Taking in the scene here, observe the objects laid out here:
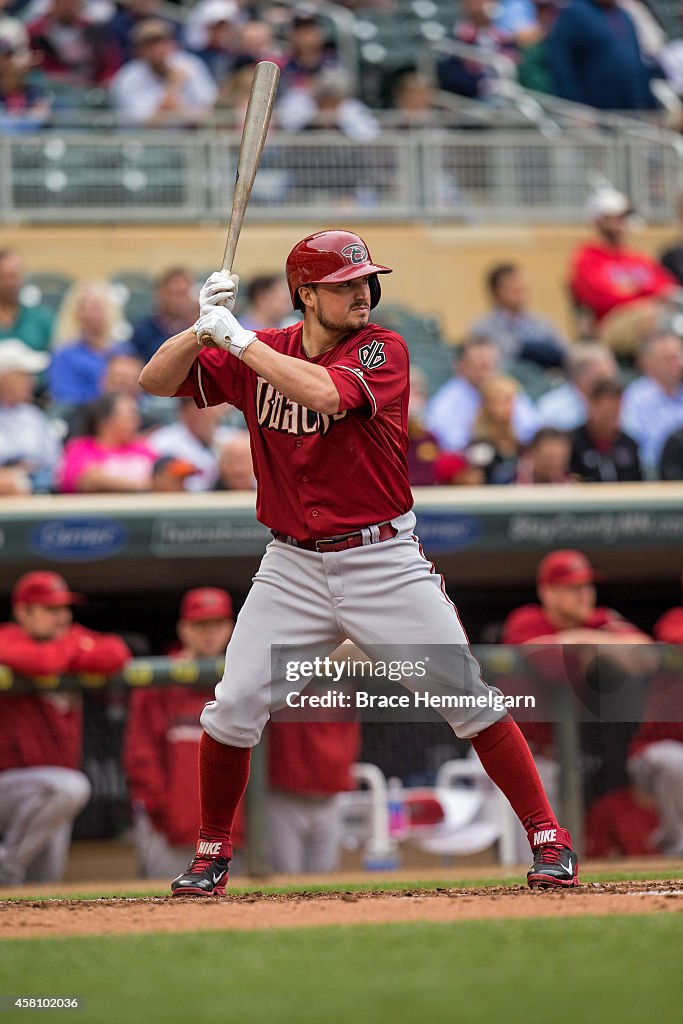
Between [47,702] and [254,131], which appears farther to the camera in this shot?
[47,702]

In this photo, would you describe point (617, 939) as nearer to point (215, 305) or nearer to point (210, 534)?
point (215, 305)

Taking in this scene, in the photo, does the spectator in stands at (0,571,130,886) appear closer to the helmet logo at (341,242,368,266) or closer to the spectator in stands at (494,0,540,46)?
the helmet logo at (341,242,368,266)

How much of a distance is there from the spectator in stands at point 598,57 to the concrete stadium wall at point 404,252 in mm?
1233

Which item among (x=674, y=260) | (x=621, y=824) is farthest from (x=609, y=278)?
(x=621, y=824)

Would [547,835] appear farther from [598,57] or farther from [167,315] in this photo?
[598,57]

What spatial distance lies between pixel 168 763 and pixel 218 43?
237 inches

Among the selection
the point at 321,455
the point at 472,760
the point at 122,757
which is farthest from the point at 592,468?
the point at 321,455

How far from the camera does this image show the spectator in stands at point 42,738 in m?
6.37

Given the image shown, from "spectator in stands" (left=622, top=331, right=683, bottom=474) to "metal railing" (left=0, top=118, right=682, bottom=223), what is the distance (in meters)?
1.92

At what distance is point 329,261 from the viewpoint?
13.9ft

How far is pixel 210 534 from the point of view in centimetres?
729

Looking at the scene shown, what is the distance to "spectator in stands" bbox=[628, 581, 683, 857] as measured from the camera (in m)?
6.65

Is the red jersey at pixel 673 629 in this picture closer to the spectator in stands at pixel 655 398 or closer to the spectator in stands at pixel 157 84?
the spectator in stands at pixel 655 398

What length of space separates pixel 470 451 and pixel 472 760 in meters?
1.81
